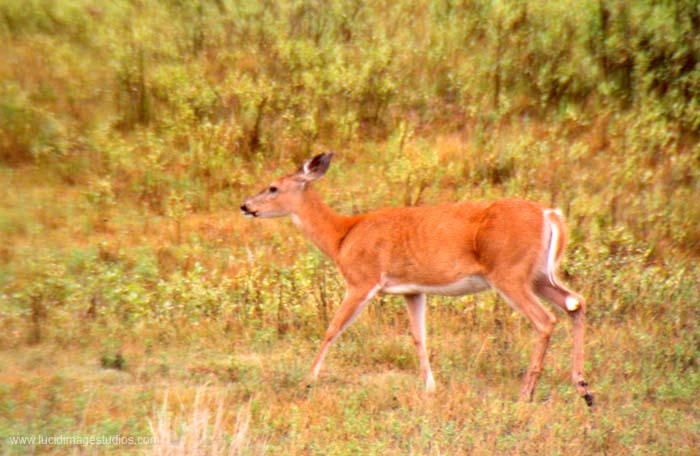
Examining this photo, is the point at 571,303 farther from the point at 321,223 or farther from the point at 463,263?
the point at 321,223

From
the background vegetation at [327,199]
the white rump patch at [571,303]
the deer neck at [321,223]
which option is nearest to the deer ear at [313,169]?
the deer neck at [321,223]

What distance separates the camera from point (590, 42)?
46.0 feet

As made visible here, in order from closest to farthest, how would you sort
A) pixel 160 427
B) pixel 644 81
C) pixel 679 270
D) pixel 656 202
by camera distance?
pixel 160 427, pixel 679 270, pixel 656 202, pixel 644 81

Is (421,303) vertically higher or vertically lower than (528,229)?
lower

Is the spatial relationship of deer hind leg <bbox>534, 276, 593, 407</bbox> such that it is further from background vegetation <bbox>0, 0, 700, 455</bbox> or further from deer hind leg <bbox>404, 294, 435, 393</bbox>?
deer hind leg <bbox>404, 294, 435, 393</bbox>

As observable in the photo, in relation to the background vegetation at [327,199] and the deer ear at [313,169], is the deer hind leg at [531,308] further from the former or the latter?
the deer ear at [313,169]

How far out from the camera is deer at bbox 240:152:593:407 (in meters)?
8.20

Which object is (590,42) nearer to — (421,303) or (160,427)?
(421,303)

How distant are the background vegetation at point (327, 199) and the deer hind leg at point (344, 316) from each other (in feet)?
0.52

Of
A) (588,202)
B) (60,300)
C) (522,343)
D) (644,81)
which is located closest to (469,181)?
(588,202)

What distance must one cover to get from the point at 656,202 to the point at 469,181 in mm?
1865

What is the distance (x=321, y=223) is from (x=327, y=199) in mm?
2551

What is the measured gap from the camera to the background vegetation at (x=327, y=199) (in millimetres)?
7391

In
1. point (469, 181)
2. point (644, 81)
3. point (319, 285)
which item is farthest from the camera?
point (644, 81)
